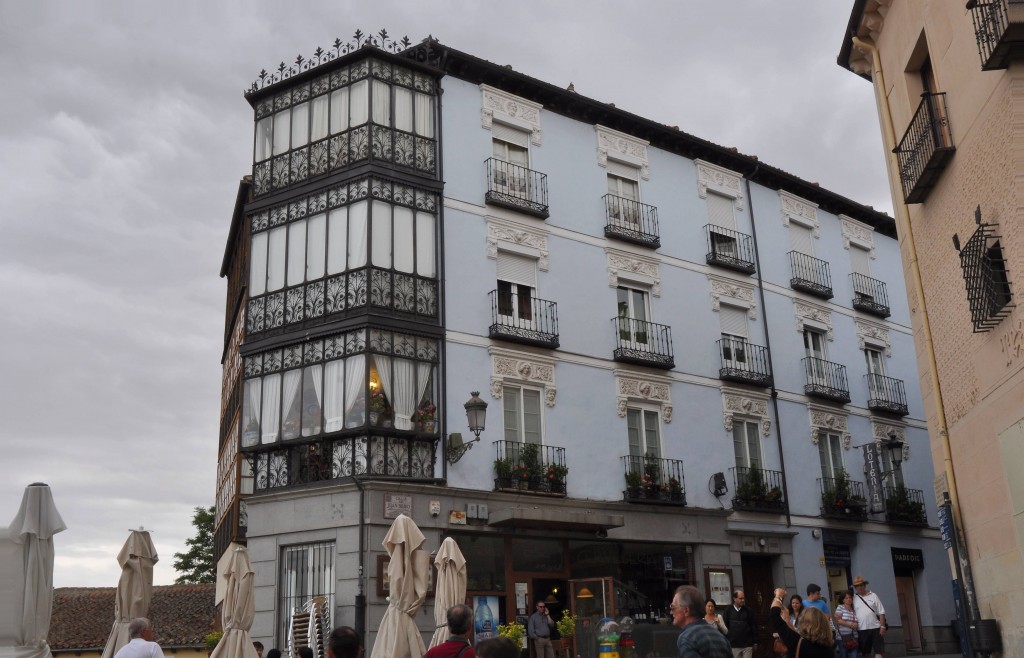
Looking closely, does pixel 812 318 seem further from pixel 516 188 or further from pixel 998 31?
pixel 998 31

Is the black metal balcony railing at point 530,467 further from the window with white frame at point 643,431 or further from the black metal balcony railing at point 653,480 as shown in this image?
the window with white frame at point 643,431

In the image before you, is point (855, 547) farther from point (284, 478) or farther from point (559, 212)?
point (284, 478)

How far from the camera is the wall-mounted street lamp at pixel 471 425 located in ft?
65.6

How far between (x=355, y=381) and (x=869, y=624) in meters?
10.9

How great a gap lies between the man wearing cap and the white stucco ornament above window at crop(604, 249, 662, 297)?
11315mm

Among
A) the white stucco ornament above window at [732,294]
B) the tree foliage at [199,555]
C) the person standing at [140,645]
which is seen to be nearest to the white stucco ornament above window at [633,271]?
the white stucco ornament above window at [732,294]

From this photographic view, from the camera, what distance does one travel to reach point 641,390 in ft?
81.7

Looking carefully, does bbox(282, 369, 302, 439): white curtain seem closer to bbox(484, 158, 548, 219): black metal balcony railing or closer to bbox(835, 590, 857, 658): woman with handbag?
bbox(484, 158, 548, 219): black metal balcony railing

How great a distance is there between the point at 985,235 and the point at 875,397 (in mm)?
19640

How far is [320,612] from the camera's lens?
19.4 meters

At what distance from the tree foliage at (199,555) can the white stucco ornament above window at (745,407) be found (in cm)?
4122

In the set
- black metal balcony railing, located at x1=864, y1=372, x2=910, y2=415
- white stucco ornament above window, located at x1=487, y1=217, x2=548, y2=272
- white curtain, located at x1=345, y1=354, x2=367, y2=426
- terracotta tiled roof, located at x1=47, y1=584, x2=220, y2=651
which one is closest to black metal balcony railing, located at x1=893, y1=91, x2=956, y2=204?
white stucco ornament above window, located at x1=487, y1=217, x2=548, y2=272

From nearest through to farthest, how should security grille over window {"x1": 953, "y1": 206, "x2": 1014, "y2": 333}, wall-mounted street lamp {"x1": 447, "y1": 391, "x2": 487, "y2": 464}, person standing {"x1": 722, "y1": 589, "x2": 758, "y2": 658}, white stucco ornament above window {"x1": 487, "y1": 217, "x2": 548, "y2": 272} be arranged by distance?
security grille over window {"x1": 953, "y1": 206, "x2": 1014, "y2": 333}, person standing {"x1": 722, "y1": 589, "x2": 758, "y2": 658}, wall-mounted street lamp {"x1": 447, "y1": 391, "x2": 487, "y2": 464}, white stucco ornament above window {"x1": 487, "y1": 217, "x2": 548, "y2": 272}

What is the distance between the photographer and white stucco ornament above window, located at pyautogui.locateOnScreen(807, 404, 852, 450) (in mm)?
28609
